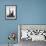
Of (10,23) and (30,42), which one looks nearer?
(30,42)

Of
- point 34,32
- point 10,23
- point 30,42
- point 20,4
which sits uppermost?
point 20,4

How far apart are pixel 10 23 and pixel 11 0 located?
33.8 inches

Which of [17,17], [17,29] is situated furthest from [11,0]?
[17,29]

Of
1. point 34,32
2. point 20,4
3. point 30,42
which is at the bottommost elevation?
point 30,42

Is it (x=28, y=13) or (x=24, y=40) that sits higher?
(x=28, y=13)

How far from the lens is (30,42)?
4.47 meters

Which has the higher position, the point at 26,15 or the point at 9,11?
the point at 9,11

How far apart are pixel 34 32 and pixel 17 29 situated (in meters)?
→ 0.64

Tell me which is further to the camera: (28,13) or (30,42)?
(28,13)

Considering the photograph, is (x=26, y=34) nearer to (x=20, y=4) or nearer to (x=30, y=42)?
(x=30, y=42)

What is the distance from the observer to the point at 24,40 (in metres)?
4.61

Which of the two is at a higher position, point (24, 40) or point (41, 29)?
point (41, 29)

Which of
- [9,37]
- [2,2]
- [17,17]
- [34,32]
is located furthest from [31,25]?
[2,2]

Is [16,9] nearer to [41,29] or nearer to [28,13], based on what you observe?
[28,13]
